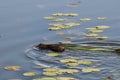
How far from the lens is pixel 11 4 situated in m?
9.64

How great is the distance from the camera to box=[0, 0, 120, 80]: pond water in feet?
19.7

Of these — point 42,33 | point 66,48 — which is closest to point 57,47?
point 66,48

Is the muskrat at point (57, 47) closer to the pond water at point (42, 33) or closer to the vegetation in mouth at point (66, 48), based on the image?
the vegetation in mouth at point (66, 48)

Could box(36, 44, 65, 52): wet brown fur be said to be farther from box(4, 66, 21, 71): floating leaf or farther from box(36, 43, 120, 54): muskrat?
box(4, 66, 21, 71): floating leaf

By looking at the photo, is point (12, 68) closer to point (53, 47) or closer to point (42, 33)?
point (53, 47)

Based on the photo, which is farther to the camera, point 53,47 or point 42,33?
point 42,33

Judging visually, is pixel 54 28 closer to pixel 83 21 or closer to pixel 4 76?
pixel 83 21

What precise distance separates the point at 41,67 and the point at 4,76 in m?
0.62

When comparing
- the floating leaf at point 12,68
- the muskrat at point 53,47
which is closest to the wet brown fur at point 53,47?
the muskrat at point 53,47

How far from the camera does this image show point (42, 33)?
7617 mm

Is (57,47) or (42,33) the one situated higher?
(42,33)

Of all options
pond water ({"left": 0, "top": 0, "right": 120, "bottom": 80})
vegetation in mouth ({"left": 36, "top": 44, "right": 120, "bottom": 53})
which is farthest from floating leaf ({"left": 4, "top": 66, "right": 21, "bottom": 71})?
vegetation in mouth ({"left": 36, "top": 44, "right": 120, "bottom": 53})

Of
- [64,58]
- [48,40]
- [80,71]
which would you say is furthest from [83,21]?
[80,71]

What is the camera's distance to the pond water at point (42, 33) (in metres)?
6.00
